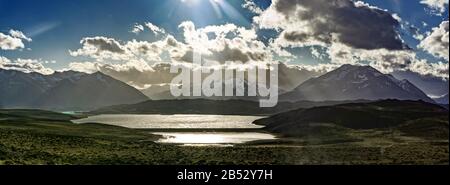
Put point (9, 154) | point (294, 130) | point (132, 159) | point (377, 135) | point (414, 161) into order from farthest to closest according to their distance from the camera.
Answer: point (294, 130) < point (377, 135) < point (132, 159) < point (9, 154) < point (414, 161)

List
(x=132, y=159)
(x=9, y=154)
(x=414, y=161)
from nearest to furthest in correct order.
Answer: (x=414, y=161) < (x=9, y=154) < (x=132, y=159)

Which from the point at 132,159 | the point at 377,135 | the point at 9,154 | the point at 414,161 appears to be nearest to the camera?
the point at 414,161
